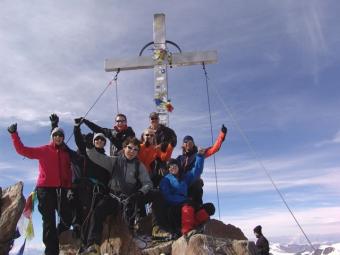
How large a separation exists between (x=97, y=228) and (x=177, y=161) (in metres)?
2.30

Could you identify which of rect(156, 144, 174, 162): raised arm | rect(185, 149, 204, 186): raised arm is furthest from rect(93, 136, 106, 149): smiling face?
rect(185, 149, 204, 186): raised arm

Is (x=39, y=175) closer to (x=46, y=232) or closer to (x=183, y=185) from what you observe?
(x=46, y=232)

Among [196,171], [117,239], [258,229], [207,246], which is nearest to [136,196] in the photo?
[117,239]

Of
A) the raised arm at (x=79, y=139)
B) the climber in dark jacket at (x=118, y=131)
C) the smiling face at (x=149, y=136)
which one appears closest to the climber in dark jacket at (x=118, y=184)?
the raised arm at (x=79, y=139)

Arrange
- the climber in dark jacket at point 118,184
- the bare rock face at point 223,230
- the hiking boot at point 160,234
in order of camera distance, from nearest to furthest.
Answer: the climber in dark jacket at point 118,184, the hiking boot at point 160,234, the bare rock face at point 223,230

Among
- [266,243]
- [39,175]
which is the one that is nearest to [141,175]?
[39,175]

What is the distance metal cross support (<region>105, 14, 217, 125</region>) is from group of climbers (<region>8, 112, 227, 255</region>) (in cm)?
495

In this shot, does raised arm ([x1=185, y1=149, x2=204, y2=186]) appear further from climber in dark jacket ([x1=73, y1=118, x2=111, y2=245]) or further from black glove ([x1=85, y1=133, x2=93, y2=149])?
black glove ([x1=85, y1=133, x2=93, y2=149])

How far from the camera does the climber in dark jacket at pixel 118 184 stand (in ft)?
25.1

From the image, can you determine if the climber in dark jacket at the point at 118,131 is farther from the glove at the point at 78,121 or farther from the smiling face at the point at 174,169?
the smiling face at the point at 174,169

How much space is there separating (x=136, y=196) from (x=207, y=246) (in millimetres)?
1638

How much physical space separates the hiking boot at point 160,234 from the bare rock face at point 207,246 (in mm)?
532

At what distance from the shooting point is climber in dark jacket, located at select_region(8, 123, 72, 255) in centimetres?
773

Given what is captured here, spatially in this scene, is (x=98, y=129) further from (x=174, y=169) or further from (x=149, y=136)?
(x=174, y=169)
